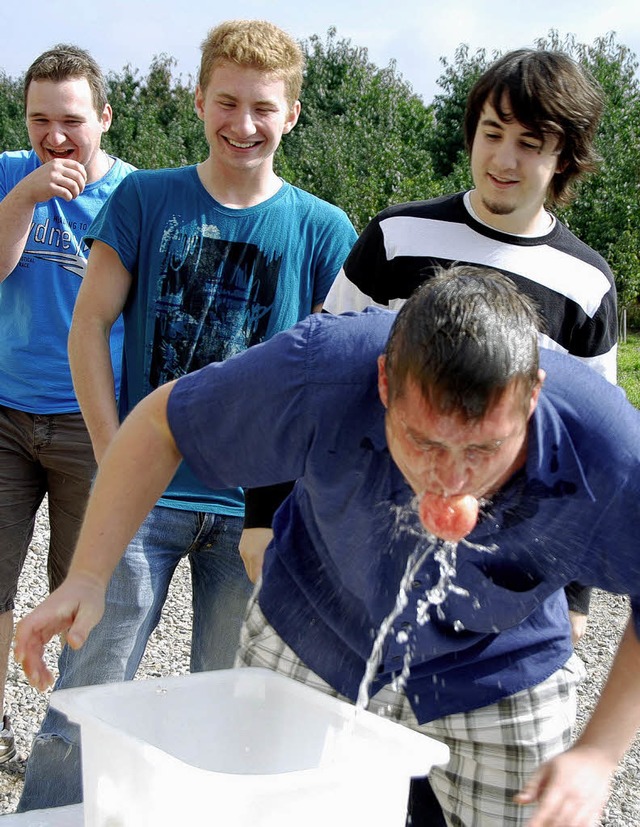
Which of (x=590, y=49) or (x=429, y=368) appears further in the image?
(x=590, y=49)

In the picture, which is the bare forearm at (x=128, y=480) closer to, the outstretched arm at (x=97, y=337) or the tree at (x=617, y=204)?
the outstretched arm at (x=97, y=337)

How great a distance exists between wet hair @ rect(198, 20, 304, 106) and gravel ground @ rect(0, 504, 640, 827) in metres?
2.19

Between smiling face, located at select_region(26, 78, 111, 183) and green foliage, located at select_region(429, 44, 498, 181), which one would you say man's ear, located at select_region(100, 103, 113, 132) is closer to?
smiling face, located at select_region(26, 78, 111, 183)

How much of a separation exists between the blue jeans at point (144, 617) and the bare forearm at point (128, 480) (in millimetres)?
699

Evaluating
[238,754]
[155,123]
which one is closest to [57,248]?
[238,754]

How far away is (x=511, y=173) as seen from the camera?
7.98ft

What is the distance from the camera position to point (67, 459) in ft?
10.1

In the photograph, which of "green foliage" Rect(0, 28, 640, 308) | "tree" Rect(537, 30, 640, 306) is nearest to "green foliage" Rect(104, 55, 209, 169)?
"green foliage" Rect(0, 28, 640, 308)

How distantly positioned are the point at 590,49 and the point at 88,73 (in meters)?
19.5

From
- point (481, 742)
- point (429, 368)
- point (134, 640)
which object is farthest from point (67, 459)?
point (429, 368)

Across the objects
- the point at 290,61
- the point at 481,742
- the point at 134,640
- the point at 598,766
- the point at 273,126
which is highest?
the point at 290,61

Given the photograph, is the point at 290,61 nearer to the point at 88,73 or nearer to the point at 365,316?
the point at 88,73

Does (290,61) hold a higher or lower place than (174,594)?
higher

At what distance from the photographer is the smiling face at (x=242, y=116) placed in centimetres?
263
